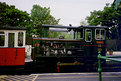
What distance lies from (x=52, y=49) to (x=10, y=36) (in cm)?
253

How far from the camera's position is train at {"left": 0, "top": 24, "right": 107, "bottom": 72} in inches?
249

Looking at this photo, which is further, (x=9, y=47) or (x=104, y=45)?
(x=104, y=45)

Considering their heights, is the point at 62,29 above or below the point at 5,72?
above

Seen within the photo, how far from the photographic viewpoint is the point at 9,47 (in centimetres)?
626

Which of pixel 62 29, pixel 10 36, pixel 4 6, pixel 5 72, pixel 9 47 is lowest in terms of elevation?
pixel 5 72

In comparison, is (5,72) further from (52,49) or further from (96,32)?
(96,32)

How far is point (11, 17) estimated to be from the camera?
42.9 feet

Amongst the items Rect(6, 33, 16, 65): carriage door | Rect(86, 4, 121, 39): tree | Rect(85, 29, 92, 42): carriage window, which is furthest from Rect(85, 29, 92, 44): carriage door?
Rect(86, 4, 121, 39): tree

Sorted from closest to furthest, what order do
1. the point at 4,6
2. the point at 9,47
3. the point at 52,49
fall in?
the point at 9,47 < the point at 52,49 < the point at 4,6

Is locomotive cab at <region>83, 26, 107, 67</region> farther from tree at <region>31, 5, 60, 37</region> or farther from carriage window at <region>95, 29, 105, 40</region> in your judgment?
tree at <region>31, 5, 60, 37</region>

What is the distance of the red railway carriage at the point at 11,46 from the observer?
615 centimetres

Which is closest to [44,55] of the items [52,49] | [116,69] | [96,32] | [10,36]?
[52,49]

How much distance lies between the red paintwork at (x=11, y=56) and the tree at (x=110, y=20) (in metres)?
13.1

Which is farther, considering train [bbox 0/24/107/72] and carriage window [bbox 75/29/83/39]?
carriage window [bbox 75/29/83/39]
